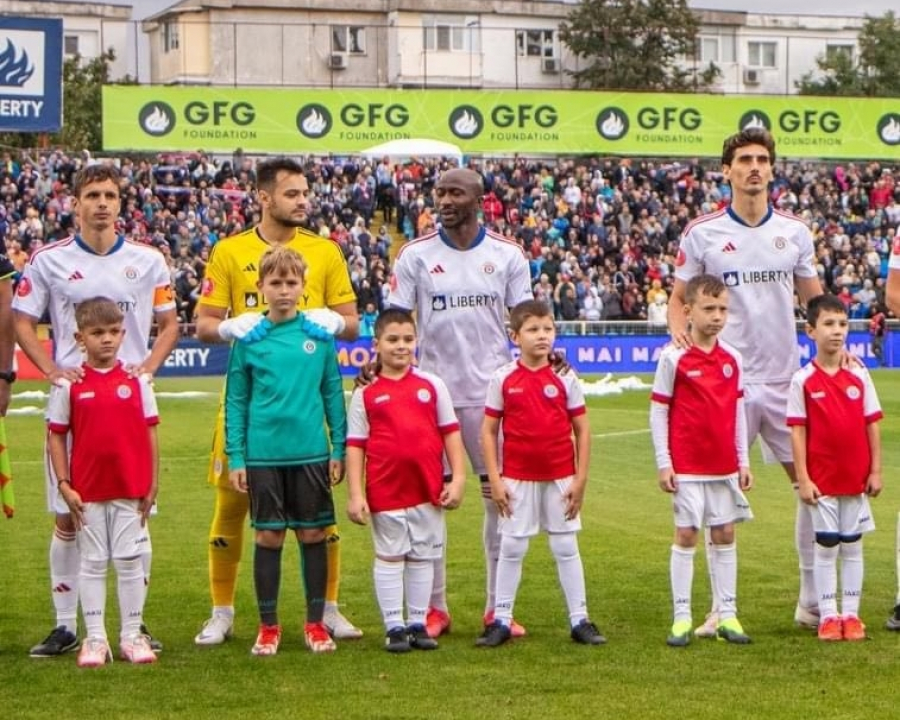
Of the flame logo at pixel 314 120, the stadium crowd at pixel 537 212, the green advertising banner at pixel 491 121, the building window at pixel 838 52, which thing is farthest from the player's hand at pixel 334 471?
the building window at pixel 838 52

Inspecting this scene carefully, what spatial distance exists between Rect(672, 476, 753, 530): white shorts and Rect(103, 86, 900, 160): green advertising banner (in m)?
35.1

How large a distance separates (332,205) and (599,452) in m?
24.4

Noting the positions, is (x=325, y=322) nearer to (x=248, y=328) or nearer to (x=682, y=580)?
(x=248, y=328)

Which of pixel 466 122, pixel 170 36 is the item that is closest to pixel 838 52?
pixel 170 36

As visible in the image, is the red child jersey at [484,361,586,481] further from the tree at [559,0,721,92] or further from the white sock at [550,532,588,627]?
the tree at [559,0,721,92]

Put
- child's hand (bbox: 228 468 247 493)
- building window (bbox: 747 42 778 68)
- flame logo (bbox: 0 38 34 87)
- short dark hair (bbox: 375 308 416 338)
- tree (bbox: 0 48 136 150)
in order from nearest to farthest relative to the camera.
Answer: child's hand (bbox: 228 468 247 493) → short dark hair (bbox: 375 308 416 338) → flame logo (bbox: 0 38 34 87) → tree (bbox: 0 48 136 150) → building window (bbox: 747 42 778 68)

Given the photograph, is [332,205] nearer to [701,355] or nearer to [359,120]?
[359,120]

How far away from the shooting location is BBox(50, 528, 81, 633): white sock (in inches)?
347

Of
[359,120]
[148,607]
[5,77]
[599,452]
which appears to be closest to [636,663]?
[148,607]

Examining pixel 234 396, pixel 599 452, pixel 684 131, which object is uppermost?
pixel 684 131

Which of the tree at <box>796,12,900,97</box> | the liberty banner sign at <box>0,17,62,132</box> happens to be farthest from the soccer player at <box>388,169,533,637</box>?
the tree at <box>796,12,900,97</box>

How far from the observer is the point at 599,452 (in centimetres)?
1962

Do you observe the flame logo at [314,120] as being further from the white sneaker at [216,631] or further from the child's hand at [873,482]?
the child's hand at [873,482]

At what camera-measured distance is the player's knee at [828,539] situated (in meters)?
8.85
